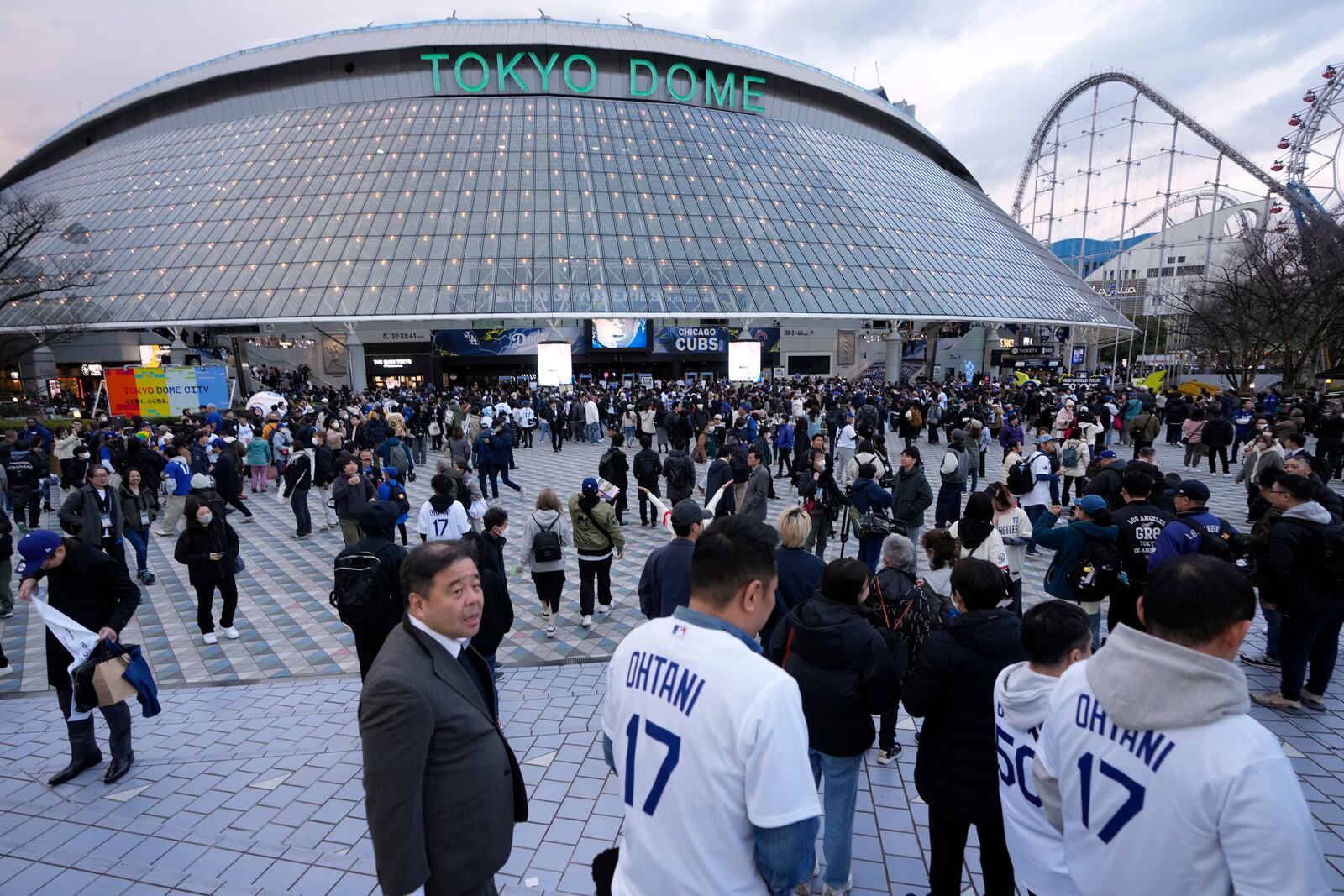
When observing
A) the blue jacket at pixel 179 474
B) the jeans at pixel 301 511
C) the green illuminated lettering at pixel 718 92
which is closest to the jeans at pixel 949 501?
the jeans at pixel 301 511

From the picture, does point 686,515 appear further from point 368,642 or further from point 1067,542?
point 1067,542

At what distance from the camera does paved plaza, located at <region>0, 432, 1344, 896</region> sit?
12.8 feet

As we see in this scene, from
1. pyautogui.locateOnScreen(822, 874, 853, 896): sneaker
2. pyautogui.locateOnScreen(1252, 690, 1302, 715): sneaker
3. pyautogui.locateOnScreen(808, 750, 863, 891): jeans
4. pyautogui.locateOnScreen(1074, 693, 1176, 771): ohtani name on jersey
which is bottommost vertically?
pyautogui.locateOnScreen(822, 874, 853, 896): sneaker

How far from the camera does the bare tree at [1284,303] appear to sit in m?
25.6

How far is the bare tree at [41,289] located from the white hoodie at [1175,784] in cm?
4206

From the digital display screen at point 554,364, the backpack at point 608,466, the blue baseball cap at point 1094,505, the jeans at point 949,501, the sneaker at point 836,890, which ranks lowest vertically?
the sneaker at point 836,890

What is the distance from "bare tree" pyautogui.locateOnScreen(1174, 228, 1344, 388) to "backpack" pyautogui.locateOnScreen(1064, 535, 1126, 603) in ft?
92.9

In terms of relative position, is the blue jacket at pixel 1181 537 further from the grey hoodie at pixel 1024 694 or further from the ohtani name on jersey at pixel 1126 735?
the ohtani name on jersey at pixel 1126 735

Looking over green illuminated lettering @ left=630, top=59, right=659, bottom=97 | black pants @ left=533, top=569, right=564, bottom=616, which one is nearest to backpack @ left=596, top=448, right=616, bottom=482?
black pants @ left=533, top=569, right=564, bottom=616

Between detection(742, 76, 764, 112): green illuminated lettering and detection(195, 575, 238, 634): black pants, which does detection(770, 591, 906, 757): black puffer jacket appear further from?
detection(742, 76, 764, 112): green illuminated lettering

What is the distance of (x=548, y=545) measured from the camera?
7113 mm

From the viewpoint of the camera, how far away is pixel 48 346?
37.2 meters

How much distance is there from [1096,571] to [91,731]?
8281 millimetres

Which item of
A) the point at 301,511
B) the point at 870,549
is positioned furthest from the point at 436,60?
the point at 870,549
